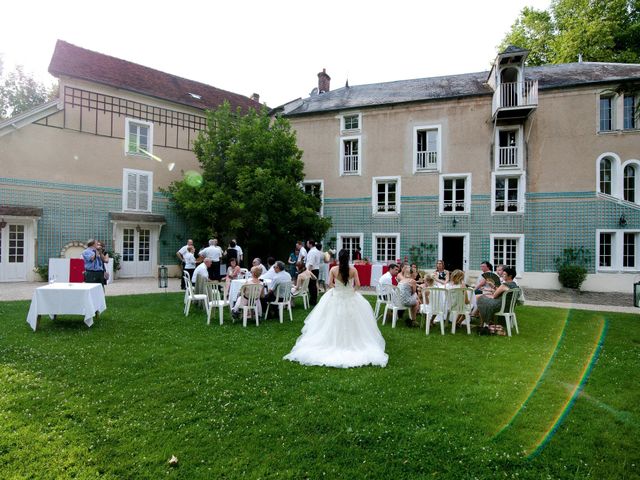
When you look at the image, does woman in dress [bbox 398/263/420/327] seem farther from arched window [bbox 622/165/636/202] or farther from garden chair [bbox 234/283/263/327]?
arched window [bbox 622/165/636/202]

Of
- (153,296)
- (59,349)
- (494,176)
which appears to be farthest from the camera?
(494,176)

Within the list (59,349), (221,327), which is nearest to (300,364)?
(221,327)

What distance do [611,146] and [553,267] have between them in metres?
5.37

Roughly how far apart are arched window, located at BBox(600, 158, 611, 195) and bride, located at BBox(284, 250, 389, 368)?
14892mm

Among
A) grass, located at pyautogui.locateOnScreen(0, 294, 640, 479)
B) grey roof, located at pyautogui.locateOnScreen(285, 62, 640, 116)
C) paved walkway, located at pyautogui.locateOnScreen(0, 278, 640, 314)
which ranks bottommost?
grass, located at pyautogui.locateOnScreen(0, 294, 640, 479)

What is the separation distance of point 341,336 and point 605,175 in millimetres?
15797

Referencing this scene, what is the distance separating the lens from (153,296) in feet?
38.1

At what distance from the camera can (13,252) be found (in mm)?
14969

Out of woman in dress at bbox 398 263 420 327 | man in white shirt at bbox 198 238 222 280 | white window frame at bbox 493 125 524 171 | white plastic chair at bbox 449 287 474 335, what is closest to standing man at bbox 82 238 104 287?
man in white shirt at bbox 198 238 222 280

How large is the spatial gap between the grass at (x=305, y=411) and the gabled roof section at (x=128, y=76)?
1398 cm

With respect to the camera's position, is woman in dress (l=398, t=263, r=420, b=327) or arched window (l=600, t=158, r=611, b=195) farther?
arched window (l=600, t=158, r=611, b=195)

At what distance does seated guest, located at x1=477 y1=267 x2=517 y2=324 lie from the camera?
24.4 ft

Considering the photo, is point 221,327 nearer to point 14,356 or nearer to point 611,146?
point 14,356

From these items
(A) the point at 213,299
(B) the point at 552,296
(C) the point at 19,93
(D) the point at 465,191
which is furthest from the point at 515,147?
(C) the point at 19,93
